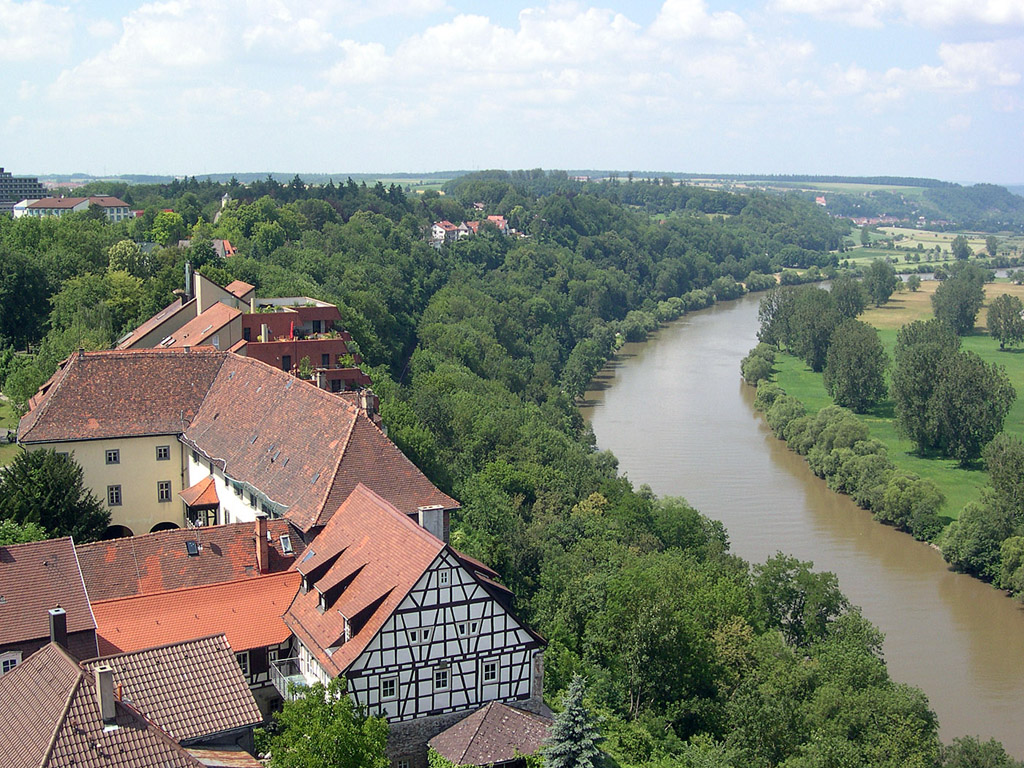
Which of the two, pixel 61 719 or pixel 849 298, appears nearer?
pixel 61 719

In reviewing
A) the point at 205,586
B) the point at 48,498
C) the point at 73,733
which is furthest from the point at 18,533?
the point at 73,733

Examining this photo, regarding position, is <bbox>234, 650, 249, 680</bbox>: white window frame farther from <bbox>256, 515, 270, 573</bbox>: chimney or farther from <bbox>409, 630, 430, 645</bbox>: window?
<bbox>409, 630, 430, 645</bbox>: window

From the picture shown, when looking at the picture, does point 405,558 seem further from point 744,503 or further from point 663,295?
point 663,295

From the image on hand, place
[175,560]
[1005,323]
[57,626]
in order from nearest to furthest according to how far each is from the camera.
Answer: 1. [57,626]
2. [175,560]
3. [1005,323]

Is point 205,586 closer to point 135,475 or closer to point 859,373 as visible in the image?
point 135,475

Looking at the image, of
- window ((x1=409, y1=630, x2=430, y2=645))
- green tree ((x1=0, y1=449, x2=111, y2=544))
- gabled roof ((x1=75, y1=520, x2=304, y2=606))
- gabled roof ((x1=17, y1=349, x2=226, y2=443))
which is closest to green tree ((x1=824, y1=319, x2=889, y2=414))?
gabled roof ((x1=17, y1=349, x2=226, y2=443))

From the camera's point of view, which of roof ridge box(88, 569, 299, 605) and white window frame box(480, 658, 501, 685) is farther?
roof ridge box(88, 569, 299, 605)

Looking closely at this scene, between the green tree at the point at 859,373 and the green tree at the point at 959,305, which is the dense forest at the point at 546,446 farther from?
the green tree at the point at 959,305

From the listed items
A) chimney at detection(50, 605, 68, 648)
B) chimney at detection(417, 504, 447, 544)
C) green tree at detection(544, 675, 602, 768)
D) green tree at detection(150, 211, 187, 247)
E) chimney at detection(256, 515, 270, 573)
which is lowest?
green tree at detection(544, 675, 602, 768)
